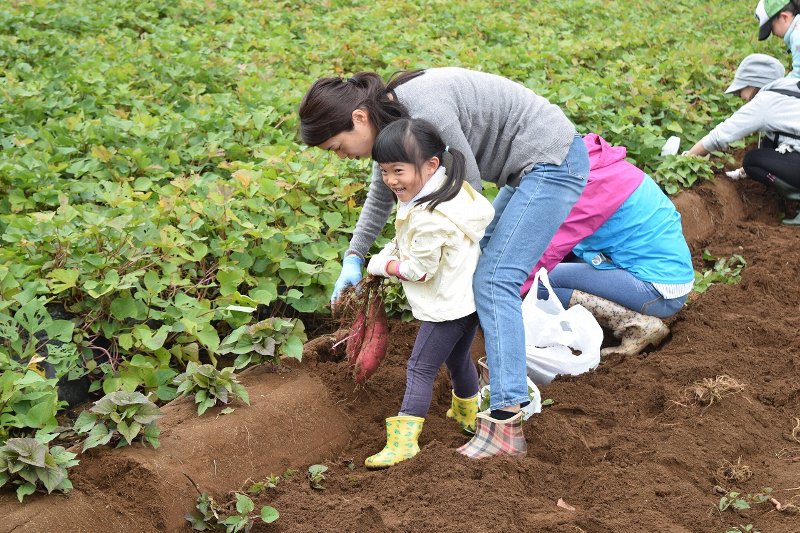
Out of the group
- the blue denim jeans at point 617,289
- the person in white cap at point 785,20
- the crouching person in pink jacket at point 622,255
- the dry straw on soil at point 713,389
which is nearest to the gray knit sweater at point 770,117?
the person in white cap at point 785,20

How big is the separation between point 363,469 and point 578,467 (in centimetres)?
74

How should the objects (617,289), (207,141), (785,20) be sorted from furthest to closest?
1. (785,20)
2. (207,141)
3. (617,289)

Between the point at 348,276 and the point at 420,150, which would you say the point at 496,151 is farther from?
the point at 348,276

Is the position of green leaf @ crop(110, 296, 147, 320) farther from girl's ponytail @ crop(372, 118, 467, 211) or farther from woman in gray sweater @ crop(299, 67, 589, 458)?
girl's ponytail @ crop(372, 118, 467, 211)

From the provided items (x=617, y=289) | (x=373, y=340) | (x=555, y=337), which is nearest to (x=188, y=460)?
(x=373, y=340)

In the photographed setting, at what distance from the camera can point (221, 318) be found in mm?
3520

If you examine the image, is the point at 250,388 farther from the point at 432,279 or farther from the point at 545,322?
the point at 545,322

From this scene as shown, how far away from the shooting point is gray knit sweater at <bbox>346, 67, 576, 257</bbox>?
2889 mm

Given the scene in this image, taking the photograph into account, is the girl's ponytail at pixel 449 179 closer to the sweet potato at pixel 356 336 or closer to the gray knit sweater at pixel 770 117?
the sweet potato at pixel 356 336

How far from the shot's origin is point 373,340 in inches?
130

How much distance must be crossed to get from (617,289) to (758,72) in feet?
9.15

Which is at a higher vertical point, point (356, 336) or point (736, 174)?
point (356, 336)

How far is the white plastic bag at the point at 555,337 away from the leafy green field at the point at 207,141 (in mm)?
886

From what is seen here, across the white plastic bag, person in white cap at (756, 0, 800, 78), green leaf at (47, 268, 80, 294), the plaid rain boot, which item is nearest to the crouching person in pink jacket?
the white plastic bag
